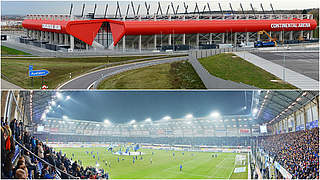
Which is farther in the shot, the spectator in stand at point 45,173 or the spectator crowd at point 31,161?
the spectator in stand at point 45,173

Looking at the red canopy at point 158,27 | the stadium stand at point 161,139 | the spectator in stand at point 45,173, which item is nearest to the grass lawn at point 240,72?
the stadium stand at point 161,139

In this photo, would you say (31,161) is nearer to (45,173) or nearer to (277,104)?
(45,173)

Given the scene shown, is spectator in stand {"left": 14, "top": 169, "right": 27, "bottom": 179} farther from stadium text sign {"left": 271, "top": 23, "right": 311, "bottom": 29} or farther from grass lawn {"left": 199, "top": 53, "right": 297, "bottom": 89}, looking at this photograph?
stadium text sign {"left": 271, "top": 23, "right": 311, "bottom": 29}

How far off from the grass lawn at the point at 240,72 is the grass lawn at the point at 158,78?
130cm

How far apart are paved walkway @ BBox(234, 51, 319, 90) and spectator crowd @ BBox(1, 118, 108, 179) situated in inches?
337

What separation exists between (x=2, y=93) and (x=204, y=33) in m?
26.7

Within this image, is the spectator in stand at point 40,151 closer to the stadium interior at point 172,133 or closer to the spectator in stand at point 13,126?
the stadium interior at point 172,133

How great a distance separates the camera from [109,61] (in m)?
22.4

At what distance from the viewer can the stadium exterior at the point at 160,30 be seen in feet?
94.1

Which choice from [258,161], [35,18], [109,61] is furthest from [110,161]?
[35,18]

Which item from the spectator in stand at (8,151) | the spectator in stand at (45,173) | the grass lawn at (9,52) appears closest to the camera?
the spectator in stand at (8,151)

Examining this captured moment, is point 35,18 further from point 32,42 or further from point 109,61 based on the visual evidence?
point 109,61

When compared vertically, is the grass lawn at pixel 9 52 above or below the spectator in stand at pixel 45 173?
above

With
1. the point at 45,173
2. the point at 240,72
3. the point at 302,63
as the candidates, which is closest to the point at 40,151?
the point at 45,173
